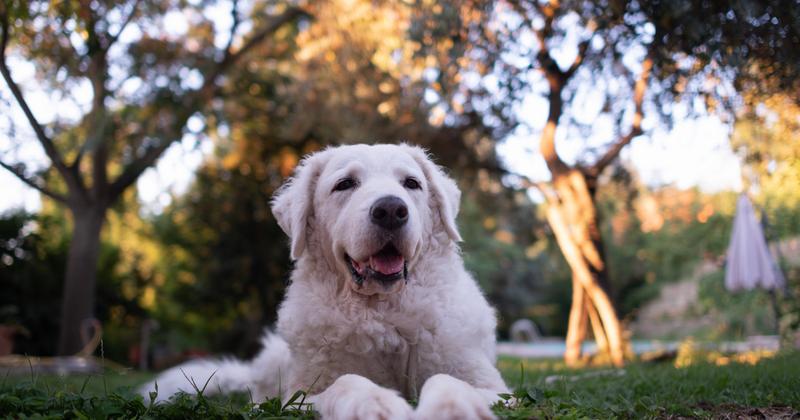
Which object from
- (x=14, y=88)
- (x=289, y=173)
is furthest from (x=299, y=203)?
(x=289, y=173)

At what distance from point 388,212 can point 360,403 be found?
0.96 m

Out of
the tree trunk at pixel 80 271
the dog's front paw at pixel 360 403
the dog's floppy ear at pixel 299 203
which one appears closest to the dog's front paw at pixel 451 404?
the dog's front paw at pixel 360 403

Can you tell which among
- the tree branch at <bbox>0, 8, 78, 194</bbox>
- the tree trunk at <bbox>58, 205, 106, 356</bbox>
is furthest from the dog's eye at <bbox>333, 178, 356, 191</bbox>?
the tree trunk at <bbox>58, 205, 106, 356</bbox>

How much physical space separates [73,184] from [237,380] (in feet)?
26.0

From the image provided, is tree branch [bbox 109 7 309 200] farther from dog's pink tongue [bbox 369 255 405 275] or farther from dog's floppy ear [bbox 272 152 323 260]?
dog's pink tongue [bbox 369 255 405 275]

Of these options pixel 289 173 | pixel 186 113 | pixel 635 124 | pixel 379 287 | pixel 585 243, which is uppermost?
pixel 186 113

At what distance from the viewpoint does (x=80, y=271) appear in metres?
11.8

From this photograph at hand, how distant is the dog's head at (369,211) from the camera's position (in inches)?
117

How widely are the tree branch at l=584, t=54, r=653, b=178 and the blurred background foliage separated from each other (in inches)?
10.6

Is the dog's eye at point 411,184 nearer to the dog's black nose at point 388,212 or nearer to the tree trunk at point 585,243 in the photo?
the dog's black nose at point 388,212

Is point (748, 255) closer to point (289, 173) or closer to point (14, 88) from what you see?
point (289, 173)

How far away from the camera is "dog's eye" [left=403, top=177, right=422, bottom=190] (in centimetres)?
341

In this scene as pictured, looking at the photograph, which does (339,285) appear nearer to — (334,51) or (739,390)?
(739,390)

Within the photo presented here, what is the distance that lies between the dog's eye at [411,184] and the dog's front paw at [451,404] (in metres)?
1.38
